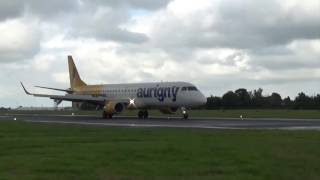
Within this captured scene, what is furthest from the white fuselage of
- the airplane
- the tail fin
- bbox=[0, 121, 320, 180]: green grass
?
bbox=[0, 121, 320, 180]: green grass

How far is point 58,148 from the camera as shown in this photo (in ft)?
63.8

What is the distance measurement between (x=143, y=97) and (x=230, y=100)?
85.2 meters

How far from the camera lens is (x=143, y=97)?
220 feet

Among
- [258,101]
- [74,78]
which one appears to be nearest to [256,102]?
[258,101]

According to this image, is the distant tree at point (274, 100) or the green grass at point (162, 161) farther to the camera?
the distant tree at point (274, 100)

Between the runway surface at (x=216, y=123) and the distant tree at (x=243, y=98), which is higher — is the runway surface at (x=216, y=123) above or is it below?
below

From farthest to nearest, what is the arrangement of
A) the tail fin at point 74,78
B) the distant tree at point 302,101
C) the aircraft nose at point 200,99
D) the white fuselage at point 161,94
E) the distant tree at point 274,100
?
the distant tree at point 274,100, the distant tree at point 302,101, the tail fin at point 74,78, the white fuselage at point 161,94, the aircraft nose at point 200,99

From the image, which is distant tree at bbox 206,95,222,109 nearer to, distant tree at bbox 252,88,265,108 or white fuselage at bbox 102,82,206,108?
distant tree at bbox 252,88,265,108

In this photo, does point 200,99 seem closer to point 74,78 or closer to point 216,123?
point 216,123

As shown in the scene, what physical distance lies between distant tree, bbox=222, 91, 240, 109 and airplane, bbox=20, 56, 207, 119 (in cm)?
7039

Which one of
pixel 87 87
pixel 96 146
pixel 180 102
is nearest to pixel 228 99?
pixel 87 87

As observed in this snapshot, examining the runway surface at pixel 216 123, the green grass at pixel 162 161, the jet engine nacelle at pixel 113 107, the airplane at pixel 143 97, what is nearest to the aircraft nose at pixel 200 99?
the airplane at pixel 143 97

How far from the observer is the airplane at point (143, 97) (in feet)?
206

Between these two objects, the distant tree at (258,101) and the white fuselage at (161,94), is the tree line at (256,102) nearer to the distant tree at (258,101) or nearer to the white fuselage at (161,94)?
the distant tree at (258,101)
